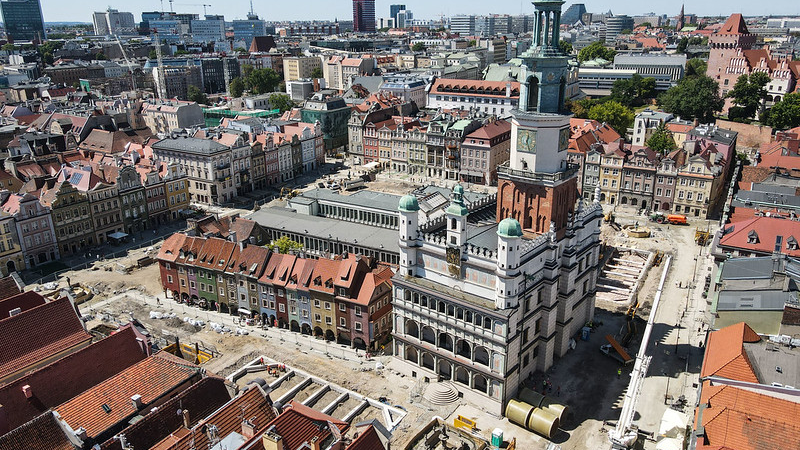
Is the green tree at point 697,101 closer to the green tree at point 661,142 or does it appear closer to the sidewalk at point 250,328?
the green tree at point 661,142

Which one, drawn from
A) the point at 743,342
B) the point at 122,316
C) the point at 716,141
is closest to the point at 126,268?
the point at 122,316

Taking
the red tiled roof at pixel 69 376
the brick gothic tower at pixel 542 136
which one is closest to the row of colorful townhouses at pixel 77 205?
the red tiled roof at pixel 69 376

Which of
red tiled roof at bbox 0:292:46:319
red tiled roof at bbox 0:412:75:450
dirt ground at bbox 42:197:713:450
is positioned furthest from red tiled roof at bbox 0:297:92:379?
dirt ground at bbox 42:197:713:450

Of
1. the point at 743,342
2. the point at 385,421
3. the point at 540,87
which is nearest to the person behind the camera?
the point at 743,342

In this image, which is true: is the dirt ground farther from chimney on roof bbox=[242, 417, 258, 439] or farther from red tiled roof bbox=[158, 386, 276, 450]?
chimney on roof bbox=[242, 417, 258, 439]

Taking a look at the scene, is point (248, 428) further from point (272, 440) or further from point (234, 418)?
point (272, 440)

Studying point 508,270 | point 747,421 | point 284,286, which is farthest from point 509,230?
point 284,286

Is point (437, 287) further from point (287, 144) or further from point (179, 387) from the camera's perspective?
point (287, 144)
